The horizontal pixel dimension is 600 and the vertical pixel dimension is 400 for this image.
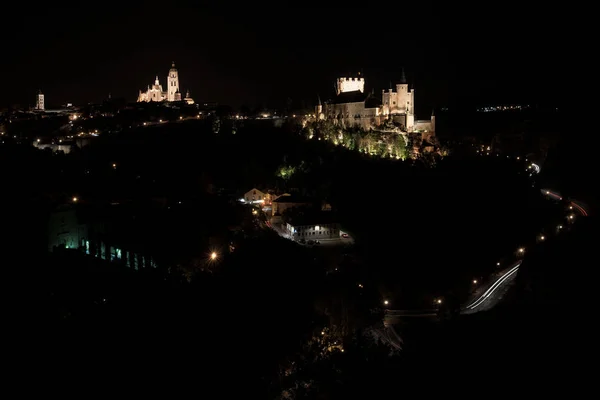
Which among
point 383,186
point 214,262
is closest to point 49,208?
point 214,262

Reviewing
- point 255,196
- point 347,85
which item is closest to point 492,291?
point 255,196

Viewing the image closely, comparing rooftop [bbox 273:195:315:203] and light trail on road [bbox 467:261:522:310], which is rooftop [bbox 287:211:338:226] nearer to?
rooftop [bbox 273:195:315:203]

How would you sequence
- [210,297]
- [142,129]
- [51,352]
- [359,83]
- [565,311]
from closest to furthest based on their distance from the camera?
[51,352] → [210,297] → [565,311] → [142,129] → [359,83]

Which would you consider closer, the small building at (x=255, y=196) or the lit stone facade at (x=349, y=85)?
the small building at (x=255, y=196)

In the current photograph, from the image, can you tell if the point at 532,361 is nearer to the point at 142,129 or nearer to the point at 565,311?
the point at 565,311

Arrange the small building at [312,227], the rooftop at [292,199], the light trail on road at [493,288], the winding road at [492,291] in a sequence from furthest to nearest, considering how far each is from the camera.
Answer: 1. the rooftop at [292,199]
2. the small building at [312,227]
3. the light trail on road at [493,288]
4. the winding road at [492,291]

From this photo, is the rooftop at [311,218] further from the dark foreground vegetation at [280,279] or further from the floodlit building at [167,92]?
the floodlit building at [167,92]

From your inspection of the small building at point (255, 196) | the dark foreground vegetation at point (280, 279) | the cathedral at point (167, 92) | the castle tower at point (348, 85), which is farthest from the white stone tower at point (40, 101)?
the small building at point (255, 196)
